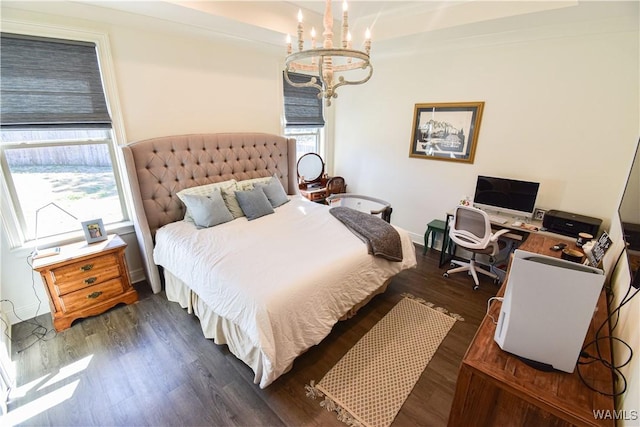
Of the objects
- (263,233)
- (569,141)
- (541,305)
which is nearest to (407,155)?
(569,141)

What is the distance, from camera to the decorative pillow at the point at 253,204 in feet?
9.48

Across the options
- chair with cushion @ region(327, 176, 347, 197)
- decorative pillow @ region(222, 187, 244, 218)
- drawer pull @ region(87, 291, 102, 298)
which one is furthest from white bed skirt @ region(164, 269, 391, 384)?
chair with cushion @ region(327, 176, 347, 197)

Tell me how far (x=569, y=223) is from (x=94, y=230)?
14.2 feet

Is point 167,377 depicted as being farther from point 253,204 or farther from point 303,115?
point 303,115

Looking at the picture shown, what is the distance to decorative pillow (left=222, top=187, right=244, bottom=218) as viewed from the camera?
291 cm

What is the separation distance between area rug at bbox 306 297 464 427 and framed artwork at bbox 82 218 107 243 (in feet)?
7.29

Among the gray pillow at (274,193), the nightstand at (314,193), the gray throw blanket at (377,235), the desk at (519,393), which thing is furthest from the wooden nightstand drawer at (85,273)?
the desk at (519,393)

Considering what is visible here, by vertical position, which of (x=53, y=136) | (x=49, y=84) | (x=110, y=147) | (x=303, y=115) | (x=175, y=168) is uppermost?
(x=49, y=84)

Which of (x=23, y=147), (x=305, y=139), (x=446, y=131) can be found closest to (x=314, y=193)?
(x=305, y=139)

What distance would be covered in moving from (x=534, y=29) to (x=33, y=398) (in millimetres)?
4842

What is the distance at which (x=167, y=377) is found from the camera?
189 centimetres

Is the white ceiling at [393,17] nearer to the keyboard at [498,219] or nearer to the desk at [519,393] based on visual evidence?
the keyboard at [498,219]

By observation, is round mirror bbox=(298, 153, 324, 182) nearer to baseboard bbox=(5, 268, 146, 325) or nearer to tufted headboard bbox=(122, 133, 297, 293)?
tufted headboard bbox=(122, 133, 297, 293)

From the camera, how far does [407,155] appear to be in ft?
12.5
